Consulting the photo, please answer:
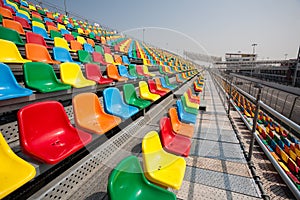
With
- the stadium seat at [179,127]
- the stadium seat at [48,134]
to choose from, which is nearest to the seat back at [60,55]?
the stadium seat at [48,134]

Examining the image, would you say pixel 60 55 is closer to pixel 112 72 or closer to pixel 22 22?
pixel 112 72

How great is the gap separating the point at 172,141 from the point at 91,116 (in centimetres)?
94

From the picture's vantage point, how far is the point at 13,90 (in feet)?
4.66

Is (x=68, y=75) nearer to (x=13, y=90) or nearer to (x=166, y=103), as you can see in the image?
(x=13, y=90)

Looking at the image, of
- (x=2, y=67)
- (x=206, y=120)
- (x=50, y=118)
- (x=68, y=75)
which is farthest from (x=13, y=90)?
(x=206, y=120)

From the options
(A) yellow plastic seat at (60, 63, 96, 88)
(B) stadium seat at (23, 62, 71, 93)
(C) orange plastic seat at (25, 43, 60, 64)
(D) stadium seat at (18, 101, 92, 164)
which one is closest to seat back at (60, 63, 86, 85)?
(A) yellow plastic seat at (60, 63, 96, 88)

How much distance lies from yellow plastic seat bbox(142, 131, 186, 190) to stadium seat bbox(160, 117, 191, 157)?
108 mm

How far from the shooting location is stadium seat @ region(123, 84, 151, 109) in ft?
7.64

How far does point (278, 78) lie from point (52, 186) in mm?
36235

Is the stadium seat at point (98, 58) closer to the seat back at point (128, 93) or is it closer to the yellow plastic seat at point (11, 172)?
the seat back at point (128, 93)

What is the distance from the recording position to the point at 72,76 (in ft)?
7.22

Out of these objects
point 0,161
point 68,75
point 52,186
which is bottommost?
point 52,186

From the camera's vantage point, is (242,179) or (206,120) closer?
(242,179)

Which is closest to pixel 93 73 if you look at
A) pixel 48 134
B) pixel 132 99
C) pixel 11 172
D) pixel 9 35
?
pixel 132 99
